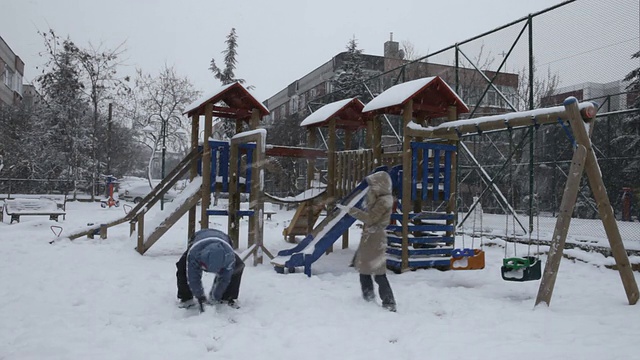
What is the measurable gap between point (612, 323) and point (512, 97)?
8353 mm

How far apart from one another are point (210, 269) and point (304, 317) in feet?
3.92

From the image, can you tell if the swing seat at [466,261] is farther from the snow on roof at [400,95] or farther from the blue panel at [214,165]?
the blue panel at [214,165]

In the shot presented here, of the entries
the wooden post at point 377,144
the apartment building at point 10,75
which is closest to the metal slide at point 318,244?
the wooden post at point 377,144

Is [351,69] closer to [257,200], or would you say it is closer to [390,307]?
[257,200]

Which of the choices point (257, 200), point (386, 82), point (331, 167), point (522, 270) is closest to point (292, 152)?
point (331, 167)

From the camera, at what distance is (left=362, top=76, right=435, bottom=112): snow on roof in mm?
9109

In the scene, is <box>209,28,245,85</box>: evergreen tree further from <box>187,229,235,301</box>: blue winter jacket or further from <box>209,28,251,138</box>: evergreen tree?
<box>187,229,235,301</box>: blue winter jacket

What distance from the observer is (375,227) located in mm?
6395

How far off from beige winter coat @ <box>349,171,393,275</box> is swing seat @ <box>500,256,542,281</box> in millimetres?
1695

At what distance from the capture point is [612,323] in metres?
5.53

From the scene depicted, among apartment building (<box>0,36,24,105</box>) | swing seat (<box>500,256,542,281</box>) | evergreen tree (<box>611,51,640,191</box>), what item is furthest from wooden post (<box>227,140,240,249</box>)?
apartment building (<box>0,36,24,105</box>)

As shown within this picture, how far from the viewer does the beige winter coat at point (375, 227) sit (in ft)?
20.3

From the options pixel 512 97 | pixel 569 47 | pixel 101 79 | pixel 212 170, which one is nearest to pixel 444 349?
pixel 212 170

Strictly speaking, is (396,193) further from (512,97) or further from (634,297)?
(512,97)
